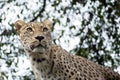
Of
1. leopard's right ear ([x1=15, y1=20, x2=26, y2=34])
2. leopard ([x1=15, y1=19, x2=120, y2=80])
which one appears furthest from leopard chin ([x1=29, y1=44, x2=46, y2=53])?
leopard's right ear ([x1=15, y1=20, x2=26, y2=34])

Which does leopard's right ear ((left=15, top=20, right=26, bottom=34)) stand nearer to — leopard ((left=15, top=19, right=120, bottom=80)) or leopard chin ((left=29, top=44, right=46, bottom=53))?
leopard ((left=15, top=19, right=120, bottom=80))

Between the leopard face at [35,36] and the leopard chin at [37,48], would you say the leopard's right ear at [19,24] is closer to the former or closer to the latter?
the leopard face at [35,36]


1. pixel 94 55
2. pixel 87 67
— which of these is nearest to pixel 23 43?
pixel 87 67

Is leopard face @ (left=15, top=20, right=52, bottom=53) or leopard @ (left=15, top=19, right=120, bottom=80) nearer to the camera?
leopard face @ (left=15, top=20, right=52, bottom=53)

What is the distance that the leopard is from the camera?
984cm

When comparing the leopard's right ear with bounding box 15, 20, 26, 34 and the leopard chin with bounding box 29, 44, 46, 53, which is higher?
the leopard's right ear with bounding box 15, 20, 26, 34

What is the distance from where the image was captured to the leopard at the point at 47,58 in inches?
387

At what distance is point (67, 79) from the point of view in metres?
10.3

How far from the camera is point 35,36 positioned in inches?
385

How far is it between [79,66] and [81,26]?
14.5 feet

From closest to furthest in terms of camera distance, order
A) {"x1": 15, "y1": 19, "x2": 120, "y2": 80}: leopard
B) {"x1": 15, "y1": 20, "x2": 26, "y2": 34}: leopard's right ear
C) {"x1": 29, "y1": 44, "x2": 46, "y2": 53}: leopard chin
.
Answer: {"x1": 29, "y1": 44, "x2": 46, "y2": 53}: leopard chin
{"x1": 15, "y1": 19, "x2": 120, "y2": 80}: leopard
{"x1": 15, "y1": 20, "x2": 26, "y2": 34}: leopard's right ear

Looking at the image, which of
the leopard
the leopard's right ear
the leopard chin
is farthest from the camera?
the leopard's right ear

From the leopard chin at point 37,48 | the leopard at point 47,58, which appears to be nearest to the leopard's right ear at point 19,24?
the leopard at point 47,58

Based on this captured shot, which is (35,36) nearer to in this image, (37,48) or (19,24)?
(37,48)
